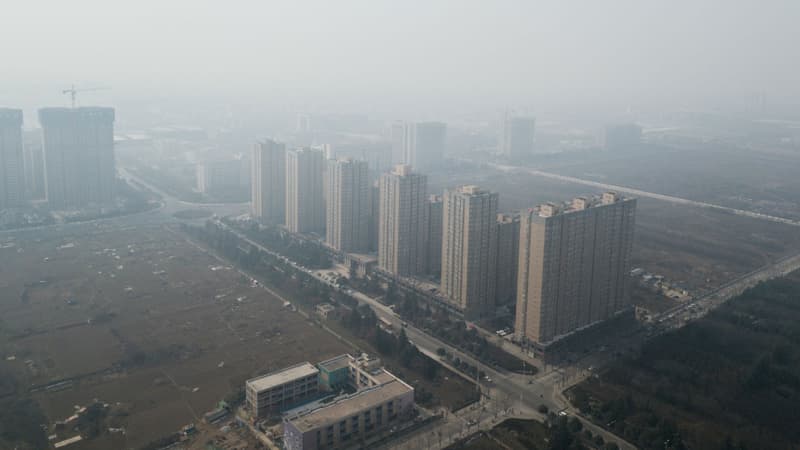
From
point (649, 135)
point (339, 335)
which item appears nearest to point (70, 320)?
point (339, 335)

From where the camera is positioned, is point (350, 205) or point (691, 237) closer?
point (350, 205)

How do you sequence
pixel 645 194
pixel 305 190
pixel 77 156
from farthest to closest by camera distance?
pixel 645 194 < pixel 77 156 < pixel 305 190

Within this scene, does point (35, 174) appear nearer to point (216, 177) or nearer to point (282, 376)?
point (216, 177)

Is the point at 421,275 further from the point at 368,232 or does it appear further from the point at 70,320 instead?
the point at 70,320

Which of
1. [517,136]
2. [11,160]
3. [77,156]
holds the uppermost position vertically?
[517,136]

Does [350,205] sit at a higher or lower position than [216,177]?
higher

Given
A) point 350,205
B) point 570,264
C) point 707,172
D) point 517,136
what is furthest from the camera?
point 517,136

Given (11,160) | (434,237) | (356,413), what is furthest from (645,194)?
(11,160)
